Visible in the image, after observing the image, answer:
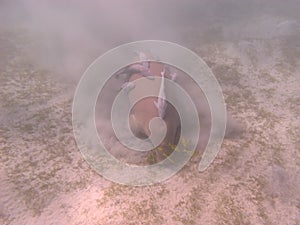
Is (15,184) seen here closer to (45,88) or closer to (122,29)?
(45,88)

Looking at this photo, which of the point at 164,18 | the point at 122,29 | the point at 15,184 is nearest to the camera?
the point at 15,184

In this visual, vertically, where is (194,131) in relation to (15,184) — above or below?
below

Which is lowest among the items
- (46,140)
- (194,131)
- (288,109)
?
(288,109)

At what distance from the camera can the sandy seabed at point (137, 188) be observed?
249 inches

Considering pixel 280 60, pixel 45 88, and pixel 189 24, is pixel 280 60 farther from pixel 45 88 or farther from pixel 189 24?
pixel 45 88

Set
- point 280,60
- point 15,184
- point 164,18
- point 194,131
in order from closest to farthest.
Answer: point 15,184 < point 194,131 < point 280,60 < point 164,18

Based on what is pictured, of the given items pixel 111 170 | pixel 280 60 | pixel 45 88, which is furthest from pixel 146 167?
pixel 280 60

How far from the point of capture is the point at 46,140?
26.0 feet

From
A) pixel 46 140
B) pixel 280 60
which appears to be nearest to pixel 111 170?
pixel 46 140

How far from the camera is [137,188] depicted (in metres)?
6.90

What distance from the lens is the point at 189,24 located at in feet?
49.6

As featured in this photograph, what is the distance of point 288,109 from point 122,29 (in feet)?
28.2

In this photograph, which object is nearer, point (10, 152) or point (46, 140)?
point (10, 152)

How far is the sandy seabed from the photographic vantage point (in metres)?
6.32
